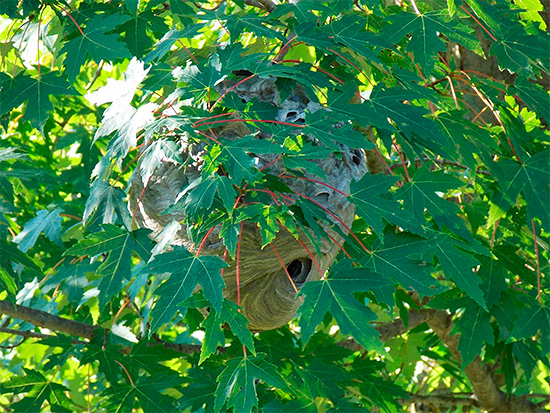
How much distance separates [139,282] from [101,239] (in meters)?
0.33

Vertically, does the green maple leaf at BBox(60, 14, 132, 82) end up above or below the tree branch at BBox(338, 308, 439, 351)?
above

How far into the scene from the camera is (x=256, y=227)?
203 cm

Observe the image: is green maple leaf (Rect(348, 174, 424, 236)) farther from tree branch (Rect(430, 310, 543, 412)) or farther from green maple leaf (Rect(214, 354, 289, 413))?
tree branch (Rect(430, 310, 543, 412))

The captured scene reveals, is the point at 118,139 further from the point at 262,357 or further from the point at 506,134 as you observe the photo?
the point at 506,134

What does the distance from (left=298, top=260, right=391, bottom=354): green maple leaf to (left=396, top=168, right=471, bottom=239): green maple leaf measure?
35cm

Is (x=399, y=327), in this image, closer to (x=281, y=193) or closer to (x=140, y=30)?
(x=281, y=193)

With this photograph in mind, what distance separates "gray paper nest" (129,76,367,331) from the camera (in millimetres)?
2066

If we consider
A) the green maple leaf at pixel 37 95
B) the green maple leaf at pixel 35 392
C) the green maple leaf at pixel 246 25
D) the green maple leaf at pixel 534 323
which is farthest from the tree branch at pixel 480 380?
the green maple leaf at pixel 37 95

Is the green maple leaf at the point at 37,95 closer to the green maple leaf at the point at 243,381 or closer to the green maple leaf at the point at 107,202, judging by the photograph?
the green maple leaf at the point at 107,202

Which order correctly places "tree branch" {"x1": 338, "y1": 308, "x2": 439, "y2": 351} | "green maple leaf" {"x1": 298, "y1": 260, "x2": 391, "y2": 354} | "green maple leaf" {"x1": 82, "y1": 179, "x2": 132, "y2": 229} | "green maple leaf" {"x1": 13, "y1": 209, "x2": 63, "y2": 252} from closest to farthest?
"green maple leaf" {"x1": 298, "y1": 260, "x2": 391, "y2": 354} → "green maple leaf" {"x1": 82, "y1": 179, "x2": 132, "y2": 229} → "green maple leaf" {"x1": 13, "y1": 209, "x2": 63, "y2": 252} → "tree branch" {"x1": 338, "y1": 308, "x2": 439, "y2": 351}

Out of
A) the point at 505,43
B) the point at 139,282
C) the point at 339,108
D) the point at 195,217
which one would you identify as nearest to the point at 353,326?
the point at 195,217

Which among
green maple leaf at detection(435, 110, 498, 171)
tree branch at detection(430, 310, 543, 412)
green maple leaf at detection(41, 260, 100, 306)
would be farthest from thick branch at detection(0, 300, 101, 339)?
tree branch at detection(430, 310, 543, 412)

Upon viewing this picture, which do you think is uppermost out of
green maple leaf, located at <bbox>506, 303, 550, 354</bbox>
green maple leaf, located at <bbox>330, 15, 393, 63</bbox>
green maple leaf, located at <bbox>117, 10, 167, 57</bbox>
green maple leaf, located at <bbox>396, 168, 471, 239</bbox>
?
green maple leaf, located at <bbox>330, 15, 393, 63</bbox>

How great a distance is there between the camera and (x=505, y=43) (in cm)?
204
